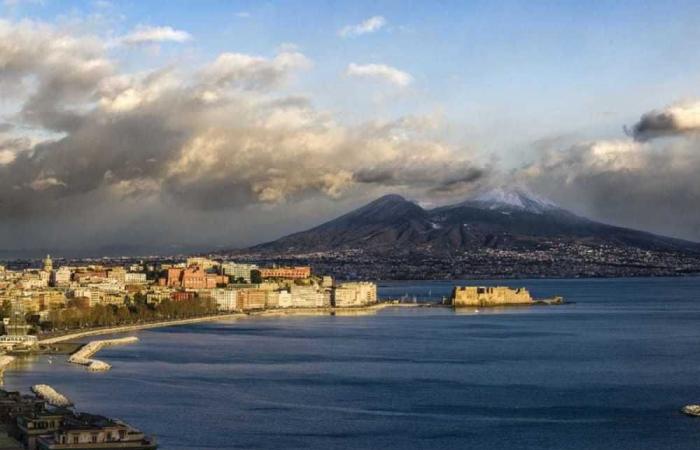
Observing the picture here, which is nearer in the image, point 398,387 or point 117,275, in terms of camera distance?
point 398,387

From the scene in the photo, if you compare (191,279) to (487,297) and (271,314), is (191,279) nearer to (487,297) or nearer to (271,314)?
(271,314)

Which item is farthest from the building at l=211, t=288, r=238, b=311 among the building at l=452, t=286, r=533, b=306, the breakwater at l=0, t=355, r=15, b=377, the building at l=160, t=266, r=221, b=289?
the breakwater at l=0, t=355, r=15, b=377

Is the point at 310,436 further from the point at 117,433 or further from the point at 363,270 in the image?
the point at 363,270

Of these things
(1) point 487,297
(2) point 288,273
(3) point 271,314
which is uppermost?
(2) point 288,273

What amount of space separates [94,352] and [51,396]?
11.3 metres

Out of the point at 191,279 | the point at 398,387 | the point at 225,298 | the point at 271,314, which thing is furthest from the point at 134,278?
the point at 398,387

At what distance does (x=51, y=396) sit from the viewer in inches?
860

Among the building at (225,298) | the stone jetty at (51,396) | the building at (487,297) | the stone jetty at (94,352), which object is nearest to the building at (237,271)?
the building at (225,298)

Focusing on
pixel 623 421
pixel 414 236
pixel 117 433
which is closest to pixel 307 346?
pixel 623 421

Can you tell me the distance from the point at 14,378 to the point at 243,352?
8.95 m

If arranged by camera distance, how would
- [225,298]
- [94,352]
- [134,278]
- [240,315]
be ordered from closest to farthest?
[94,352] < [240,315] < [225,298] < [134,278]

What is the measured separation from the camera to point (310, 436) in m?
19.4

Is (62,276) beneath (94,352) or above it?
above

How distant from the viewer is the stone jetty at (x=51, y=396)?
21.2 m
